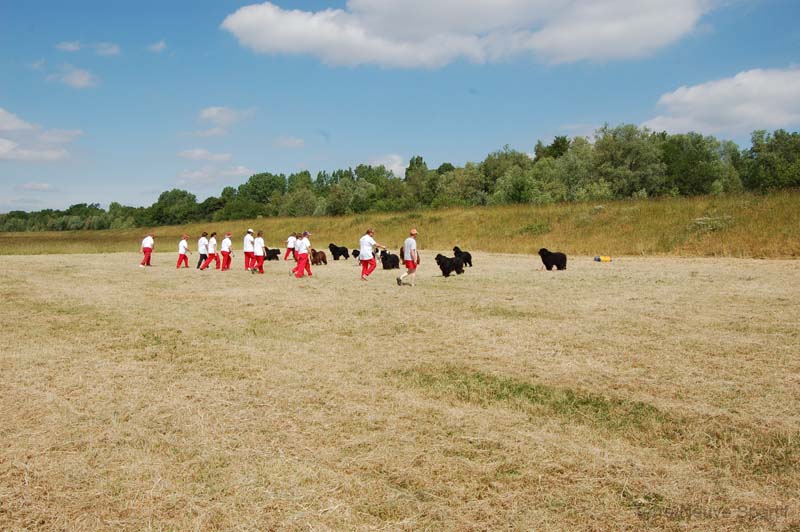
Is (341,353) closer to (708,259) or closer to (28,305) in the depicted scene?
(28,305)

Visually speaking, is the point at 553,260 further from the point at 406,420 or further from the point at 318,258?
the point at 406,420

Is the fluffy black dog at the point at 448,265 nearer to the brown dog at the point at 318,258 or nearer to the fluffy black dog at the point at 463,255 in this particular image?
the fluffy black dog at the point at 463,255

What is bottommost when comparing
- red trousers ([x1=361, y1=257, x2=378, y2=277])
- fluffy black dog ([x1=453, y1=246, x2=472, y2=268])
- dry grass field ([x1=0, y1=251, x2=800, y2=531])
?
dry grass field ([x1=0, y1=251, x2=800, y2=531])

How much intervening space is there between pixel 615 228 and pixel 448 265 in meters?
17.4

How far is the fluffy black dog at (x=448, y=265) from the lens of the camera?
18.9 m

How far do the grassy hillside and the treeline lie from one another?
12.9 ft

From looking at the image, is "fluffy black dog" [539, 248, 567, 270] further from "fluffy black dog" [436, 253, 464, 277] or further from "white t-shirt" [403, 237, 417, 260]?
"white t-shirt" [403, 237, 417, 260]

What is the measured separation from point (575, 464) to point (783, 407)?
108 inches

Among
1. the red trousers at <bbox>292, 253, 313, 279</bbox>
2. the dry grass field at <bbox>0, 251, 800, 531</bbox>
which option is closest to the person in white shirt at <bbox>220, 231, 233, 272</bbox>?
the red trousers at <bbox>292, 253, 313, 279</bbox>

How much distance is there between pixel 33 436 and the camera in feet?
16.0

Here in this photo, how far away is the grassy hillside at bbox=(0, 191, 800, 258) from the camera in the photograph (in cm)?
2539

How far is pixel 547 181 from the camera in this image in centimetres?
7156

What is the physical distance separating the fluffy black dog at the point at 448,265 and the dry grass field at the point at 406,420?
25.1 ft

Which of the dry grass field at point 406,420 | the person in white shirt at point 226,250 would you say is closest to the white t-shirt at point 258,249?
the person in white shirt at point 226,250
